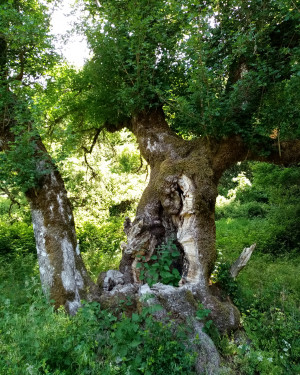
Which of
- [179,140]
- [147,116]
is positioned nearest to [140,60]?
[147,116]

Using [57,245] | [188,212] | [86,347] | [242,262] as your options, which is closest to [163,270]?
[188,212]

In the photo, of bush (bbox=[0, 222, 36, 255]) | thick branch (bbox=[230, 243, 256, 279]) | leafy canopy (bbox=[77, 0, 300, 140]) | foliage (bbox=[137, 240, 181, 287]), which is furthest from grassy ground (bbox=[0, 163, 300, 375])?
leafy canopy (bbox=[77, 0, 300, 140])

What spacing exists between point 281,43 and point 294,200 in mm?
5170

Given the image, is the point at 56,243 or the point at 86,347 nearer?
the point at 86,347

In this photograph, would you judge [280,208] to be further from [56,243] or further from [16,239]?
[16,239]

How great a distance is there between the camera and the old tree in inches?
184

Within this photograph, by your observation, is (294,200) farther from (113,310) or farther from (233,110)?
(113,310)

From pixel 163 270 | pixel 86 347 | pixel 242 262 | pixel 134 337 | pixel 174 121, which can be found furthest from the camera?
pixel 174 121

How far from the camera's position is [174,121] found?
21.7ft

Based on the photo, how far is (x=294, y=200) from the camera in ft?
30.5

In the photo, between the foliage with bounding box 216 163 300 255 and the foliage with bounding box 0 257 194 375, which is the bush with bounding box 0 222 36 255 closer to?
the foliage with bounding box 0 257 194 375

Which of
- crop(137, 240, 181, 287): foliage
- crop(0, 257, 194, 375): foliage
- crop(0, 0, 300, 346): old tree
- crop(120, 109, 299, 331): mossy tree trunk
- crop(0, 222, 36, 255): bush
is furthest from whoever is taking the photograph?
crop(0, 222, 36, 255): bush

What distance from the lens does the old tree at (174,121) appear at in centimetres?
468

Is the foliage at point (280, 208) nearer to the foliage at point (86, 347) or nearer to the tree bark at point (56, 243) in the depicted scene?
the tree bark at point (56, 243)
